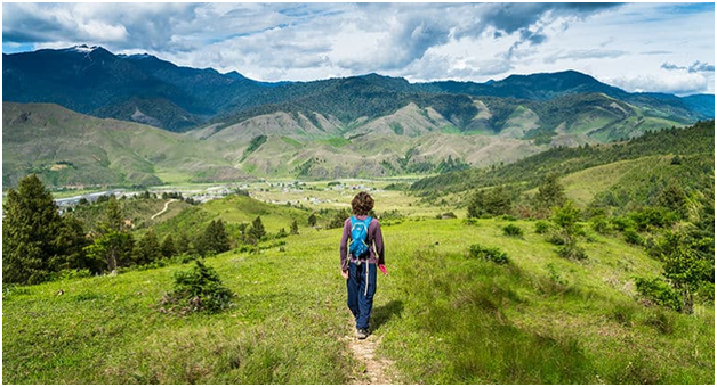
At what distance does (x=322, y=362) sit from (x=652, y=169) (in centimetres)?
19339

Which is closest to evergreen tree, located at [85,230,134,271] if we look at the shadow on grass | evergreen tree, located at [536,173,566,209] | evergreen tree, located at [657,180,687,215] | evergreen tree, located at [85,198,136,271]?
evergreen tree, located at [85,198,136,271]

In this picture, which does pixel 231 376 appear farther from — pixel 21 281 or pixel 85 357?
pixel 21 281

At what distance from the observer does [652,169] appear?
164m

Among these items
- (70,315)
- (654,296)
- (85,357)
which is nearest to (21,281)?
(70,315)

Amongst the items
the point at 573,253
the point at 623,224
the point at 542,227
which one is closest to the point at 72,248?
the point at 542,227

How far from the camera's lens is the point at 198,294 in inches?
A: 522

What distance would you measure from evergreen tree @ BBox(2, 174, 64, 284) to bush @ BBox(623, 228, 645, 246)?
52.9 m

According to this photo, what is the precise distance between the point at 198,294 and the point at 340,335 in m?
4.93

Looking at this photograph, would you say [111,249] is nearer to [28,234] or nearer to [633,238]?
[28,234]

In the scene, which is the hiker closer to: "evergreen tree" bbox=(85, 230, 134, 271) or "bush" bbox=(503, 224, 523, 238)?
"bush" bbox=(503, 224, 523, 238)

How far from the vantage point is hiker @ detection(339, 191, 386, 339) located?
1122 centimetres

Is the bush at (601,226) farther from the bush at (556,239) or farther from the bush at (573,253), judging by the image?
the bush at (573,253)

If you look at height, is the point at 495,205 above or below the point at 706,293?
below

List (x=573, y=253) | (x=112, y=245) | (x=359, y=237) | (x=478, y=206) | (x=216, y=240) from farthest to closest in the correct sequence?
(x=216, y=240)
(x=478, y=206)
(x=112, y=245)
(x=573, y=253)
(x=359, y=237)
